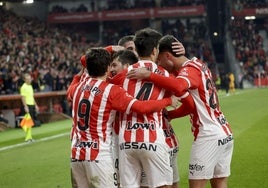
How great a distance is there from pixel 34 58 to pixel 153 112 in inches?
1218

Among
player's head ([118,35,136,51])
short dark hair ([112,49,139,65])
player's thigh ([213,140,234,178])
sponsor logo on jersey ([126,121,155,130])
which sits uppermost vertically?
player's head ([118,35,136,51])

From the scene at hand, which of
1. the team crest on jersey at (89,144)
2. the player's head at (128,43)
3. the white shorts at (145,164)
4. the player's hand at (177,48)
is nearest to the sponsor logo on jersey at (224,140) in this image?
the white shorts at (145,164)

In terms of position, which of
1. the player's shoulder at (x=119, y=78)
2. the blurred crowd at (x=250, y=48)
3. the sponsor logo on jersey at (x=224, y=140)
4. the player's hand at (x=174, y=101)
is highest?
the player's shoulder at (x=119, y=78)

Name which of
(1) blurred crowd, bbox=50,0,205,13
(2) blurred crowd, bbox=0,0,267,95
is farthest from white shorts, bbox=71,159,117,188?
(1) blurred crowd, bbox=50,0,205,13

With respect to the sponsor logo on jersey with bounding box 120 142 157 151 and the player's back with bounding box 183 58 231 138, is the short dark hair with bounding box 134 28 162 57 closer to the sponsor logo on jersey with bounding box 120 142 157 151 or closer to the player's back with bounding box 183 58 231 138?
the player's back with bounding box 183 58 231 138

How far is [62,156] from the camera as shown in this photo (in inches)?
546

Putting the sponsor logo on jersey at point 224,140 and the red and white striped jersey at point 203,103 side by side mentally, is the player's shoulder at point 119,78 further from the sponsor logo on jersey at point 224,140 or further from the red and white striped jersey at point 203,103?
the sponsor logo on jersey at point 224,140

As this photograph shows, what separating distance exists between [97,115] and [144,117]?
49cm

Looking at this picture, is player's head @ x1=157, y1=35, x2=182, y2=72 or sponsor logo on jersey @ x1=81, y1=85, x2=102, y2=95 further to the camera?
player's head @ x1=157, y1=35, x2=182, y2=72

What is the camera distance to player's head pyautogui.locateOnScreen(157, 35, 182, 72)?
6.15 m

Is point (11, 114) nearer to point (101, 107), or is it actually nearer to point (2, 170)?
point (2, 170)

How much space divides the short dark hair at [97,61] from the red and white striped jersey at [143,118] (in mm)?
273

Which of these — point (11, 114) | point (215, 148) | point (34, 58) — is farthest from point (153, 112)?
point (34, 58)

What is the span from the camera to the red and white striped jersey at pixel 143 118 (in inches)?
232
